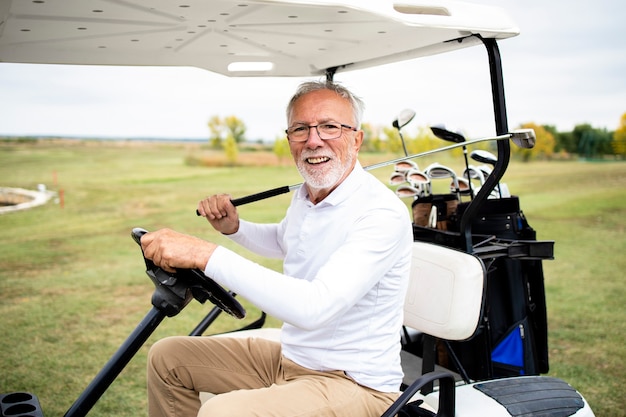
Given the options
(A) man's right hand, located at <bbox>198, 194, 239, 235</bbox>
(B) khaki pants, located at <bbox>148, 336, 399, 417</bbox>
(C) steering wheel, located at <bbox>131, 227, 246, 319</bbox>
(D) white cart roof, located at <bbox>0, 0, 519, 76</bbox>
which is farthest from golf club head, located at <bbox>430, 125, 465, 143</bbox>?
(C) steering wheel, located at <bbox>131, 227, 246, 319</bbox>

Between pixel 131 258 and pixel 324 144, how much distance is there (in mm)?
6750

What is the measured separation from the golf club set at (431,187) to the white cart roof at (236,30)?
50 centimetres

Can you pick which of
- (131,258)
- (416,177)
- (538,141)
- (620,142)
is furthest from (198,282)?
(620,142)

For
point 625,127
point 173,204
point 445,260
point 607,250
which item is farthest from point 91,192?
point 445,260

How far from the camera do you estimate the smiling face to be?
199 cm

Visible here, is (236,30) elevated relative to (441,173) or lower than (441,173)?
elevated

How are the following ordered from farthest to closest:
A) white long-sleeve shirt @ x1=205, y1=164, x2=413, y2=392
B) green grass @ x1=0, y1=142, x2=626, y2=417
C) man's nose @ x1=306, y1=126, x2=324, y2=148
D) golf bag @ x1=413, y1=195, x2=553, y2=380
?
green grass @ x1=0, y1=142, x2=626, y2=417
golf bag @ x1=413, y1=195, x2=553, y2=380
man's nose @ x1=306, y1=126, x2=324, y2=148
white long-sleeve shirt @ x1=205, y1=164, x2=413, y2=392

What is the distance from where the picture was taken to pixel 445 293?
2.26 m

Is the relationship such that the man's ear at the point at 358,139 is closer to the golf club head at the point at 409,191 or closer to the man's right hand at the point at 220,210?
the man's right hand at the point at 220,210

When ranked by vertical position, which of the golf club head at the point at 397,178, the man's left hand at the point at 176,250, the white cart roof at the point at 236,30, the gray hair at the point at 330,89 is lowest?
the man's left hand at the point at 176,250

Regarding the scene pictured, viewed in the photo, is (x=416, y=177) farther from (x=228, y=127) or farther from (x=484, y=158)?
(x=228, y=127)

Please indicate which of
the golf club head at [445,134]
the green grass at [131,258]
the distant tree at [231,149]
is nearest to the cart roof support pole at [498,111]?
the golf club head at [445,134]

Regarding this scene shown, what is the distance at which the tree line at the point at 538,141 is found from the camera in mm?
11898

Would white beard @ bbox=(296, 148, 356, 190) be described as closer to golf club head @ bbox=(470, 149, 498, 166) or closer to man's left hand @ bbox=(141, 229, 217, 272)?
man's left hand @ bbox=(141, 229, 217, 272)
